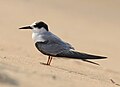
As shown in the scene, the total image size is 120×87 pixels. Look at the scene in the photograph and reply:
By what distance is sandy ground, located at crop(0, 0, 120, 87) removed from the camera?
6.95 meters

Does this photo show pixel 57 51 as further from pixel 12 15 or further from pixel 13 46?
pixel 12 15

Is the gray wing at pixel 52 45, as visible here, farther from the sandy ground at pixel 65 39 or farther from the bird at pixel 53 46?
the sandy ground at pixel 65 39

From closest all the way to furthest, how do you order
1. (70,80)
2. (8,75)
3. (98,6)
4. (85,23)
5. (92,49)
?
(8,75), (70,80), (92,49), (85,23), (98,6)

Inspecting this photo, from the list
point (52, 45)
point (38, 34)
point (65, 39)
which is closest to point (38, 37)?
point (38, 34)

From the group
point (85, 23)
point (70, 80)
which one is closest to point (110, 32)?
point (85, 23)

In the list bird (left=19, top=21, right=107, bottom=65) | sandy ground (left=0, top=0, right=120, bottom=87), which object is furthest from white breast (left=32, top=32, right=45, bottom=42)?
sandy ground (left=0, top=0, right=120, bottom=87)

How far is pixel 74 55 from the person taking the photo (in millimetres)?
8781

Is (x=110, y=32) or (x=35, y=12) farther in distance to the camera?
(x=35, y=12)

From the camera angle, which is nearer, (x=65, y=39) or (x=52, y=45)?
(x=52, y=45)

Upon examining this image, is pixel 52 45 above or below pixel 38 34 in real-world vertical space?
below

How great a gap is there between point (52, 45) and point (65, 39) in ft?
22.1

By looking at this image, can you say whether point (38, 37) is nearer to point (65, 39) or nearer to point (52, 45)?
point (52, 45)

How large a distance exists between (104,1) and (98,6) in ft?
2.78

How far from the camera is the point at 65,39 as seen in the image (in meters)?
15.7
